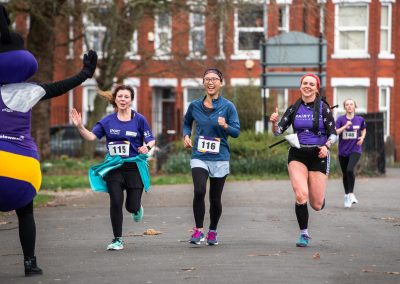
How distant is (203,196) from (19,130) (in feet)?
10.4

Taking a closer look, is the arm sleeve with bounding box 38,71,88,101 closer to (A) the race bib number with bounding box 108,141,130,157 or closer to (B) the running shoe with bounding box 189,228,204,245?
(A) the race bib number with bounding box 108,141,130,157

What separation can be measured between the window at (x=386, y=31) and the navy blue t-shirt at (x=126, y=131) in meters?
35.6

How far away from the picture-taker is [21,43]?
918cm

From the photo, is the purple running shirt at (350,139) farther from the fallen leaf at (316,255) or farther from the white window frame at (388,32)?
the white window frame at (388,32)

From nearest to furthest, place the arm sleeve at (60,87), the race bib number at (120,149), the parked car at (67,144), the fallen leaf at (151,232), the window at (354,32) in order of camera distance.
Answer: the arm sleeve at (60,87)
the race bib number at (120,149)
the fallen leaf at (151,232)
the parked car at (67,144)
the window at (354,32)

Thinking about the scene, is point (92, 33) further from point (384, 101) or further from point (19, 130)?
point (19, 130)

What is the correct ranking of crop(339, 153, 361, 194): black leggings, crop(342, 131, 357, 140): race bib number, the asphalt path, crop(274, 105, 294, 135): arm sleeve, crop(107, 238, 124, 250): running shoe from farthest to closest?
crop(342, 131, 357, 140): race bib number → crop(339, 153, 361, 194): black leggings → crop(274, 105, 294, 135): arm sleeve → crop(107, 238, 124, 250): running shoe → the asphalt path

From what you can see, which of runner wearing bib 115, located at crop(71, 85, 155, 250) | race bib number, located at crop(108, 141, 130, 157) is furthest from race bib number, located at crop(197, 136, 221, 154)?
race bib number, located at crop(108, 141, 130, 157)

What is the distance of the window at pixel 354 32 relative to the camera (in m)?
45.4

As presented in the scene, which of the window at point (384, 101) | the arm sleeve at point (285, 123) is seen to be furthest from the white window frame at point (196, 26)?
the arm sleeve at point (285, 123)

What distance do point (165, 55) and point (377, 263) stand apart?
2482 cm

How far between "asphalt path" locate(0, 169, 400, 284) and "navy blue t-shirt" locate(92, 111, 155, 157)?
1069mm

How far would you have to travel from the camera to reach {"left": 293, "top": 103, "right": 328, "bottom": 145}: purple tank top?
38.4ft

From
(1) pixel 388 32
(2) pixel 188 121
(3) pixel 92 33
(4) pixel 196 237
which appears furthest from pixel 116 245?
(1) pixel 388 32
